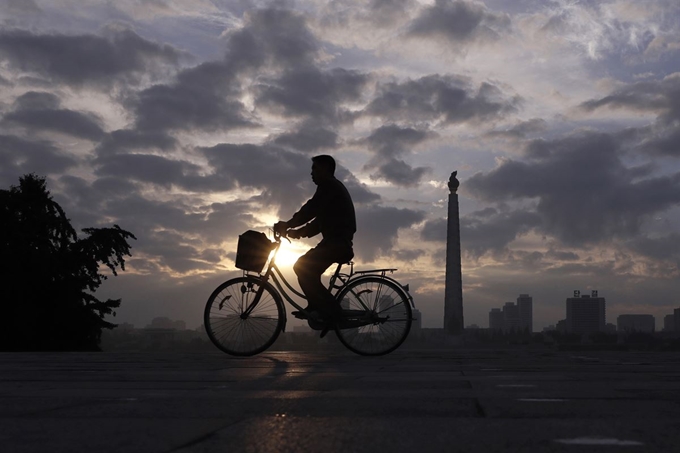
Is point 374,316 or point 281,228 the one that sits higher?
point 281,228

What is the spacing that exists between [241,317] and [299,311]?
0.79m

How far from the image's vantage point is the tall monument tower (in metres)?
82.4

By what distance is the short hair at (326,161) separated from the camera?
900 centimetres

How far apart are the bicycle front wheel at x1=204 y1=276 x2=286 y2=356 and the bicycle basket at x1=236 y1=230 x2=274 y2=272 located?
6.6 inches

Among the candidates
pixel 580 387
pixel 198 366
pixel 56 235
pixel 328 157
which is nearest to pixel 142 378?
pixel 198 366

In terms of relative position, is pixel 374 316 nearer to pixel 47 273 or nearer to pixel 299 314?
pixel 299 314

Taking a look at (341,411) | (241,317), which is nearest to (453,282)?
(241,317)

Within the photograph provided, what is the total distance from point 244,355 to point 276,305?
691 mm

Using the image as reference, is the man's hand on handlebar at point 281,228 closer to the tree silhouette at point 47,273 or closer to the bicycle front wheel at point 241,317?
the bicycle front wheel at point 241,317

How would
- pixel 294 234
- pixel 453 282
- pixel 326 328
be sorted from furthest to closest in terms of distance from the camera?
pixel 453 282, pixel 294 234, pixel 326 328

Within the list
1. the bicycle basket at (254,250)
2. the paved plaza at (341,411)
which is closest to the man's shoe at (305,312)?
the bicycle basket at (254,250)

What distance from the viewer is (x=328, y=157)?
29.8 feet

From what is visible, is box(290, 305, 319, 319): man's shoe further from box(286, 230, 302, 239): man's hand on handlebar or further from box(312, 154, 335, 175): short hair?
box(312, 154, 335, 175): short hair

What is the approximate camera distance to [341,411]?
11.8 feet
